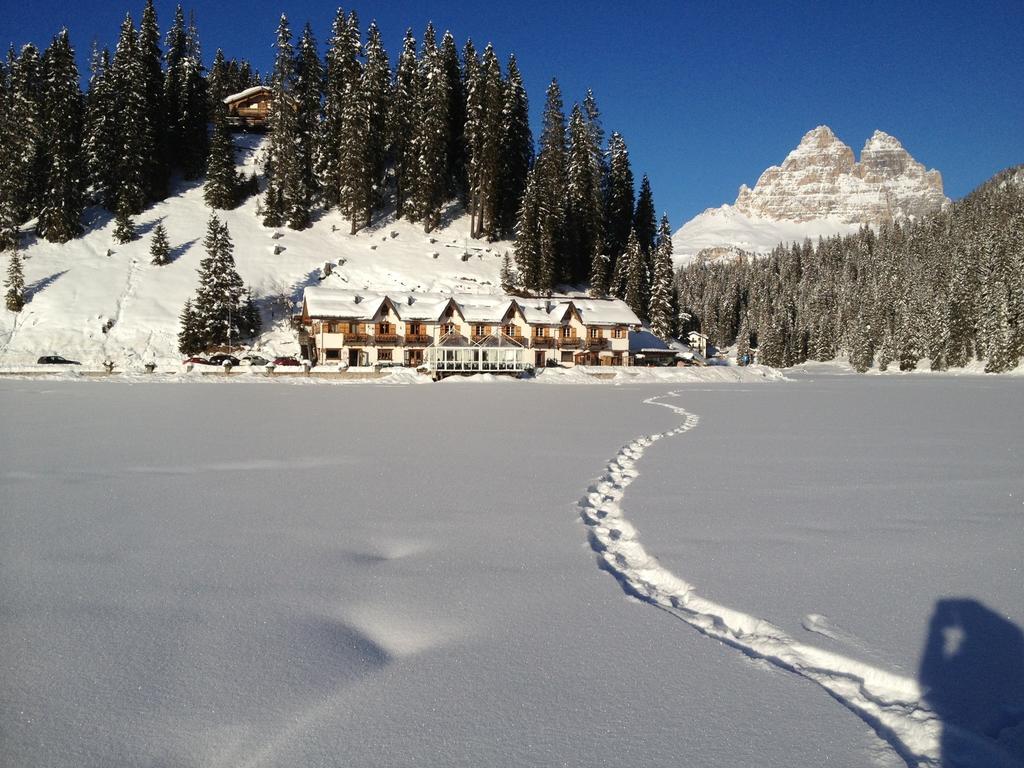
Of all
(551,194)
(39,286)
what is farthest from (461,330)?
(39,286)

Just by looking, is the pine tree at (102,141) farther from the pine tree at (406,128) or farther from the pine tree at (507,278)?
the pine tree at (507,278)

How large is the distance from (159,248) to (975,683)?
6649 cm

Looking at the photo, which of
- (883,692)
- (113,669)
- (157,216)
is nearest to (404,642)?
(113,669)

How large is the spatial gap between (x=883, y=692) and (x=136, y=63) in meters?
85.2

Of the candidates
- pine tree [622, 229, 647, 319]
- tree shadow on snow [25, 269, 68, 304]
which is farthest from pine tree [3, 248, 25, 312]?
pine tree [622, 229, 647, 319]

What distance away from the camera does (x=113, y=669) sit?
332cm

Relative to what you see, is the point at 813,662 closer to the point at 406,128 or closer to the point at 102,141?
the point at 406,128

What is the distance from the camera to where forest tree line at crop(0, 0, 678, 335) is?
200 ft

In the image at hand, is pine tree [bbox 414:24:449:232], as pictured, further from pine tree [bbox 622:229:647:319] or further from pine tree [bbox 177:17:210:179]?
pine tree [bbox 177:17:210:179]

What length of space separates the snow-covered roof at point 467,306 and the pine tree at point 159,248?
15.8m

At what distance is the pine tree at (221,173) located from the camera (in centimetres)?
6575

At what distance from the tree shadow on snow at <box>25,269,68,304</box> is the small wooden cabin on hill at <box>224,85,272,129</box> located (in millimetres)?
43526

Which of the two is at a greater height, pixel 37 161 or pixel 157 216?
pixel 37 161

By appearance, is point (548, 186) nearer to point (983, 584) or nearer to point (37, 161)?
point (37, 161)
